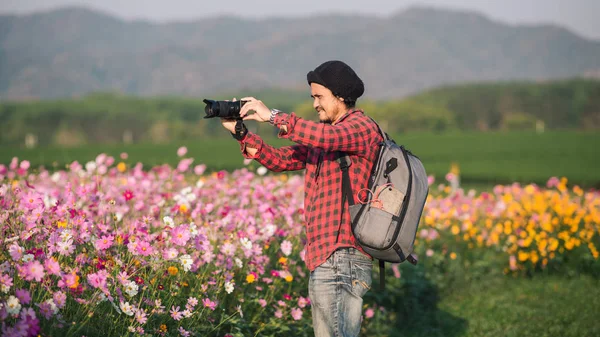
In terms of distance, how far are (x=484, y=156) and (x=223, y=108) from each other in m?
33.0

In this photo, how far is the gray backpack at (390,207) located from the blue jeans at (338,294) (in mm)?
124

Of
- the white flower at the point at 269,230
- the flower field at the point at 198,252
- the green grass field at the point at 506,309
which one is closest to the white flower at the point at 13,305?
the flower field at the point at 198,252

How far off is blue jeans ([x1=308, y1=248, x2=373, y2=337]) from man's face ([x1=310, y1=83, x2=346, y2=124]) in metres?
0.67

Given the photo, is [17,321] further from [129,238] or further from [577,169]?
[577,169]

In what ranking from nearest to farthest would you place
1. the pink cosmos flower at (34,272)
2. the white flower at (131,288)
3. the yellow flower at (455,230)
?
the pink cosmos flower at (34,272)
the white flower at (131,288)
the yellow flower at (455,230)

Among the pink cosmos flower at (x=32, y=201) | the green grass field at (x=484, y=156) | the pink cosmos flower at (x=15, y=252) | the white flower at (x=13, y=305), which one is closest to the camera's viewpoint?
the white flower at (x=13, y=305)

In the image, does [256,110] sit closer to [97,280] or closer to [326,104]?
[326,104]

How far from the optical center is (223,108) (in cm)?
314

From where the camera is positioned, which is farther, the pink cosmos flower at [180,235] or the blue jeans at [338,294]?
the pink cosmos flower at [180,235]

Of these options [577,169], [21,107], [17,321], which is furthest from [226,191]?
[21,107]

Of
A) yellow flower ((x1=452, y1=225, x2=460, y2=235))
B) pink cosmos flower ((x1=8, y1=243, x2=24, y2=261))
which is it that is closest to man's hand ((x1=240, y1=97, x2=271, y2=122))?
pink cosmos flower ((x1=8, y1=243, x2=24, y2=261))

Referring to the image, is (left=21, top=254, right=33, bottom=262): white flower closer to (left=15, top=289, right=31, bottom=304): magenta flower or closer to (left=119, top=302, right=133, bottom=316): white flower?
(left=15, top=289, right=31, bottom=304): magenta flower

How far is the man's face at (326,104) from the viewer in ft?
10.7

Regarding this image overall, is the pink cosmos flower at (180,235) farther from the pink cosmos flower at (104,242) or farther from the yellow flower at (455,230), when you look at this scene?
the yellow flower at (455,230)
